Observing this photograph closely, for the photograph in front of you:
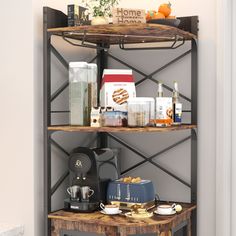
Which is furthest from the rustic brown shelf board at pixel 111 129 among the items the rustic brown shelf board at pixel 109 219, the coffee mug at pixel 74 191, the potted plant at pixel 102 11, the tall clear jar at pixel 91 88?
the potted plant at pixel 102 11

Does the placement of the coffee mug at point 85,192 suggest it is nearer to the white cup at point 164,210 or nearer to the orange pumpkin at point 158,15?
the white cup at point 164,210


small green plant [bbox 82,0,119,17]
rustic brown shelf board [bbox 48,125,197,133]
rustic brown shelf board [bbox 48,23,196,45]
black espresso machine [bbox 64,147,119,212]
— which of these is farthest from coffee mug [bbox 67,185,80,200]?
small green plant [bbox 82,0,119,17]

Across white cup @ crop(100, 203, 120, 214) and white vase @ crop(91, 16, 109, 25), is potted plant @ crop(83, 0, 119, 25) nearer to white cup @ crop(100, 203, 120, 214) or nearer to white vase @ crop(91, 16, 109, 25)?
white vase @ crop(91, 16, 109, 25)

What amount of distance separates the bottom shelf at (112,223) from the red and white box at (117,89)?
56cm

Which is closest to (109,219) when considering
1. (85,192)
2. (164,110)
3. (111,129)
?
(85,192)

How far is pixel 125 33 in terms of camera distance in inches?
104

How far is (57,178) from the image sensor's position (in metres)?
2.81

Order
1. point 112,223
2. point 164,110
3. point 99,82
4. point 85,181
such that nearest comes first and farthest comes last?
point 112,223 < point 164,110 < point 85,181 < point 99,82

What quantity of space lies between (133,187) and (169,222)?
28 centimetres

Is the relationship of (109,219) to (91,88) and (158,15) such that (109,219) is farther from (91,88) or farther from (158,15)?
(158,15)
